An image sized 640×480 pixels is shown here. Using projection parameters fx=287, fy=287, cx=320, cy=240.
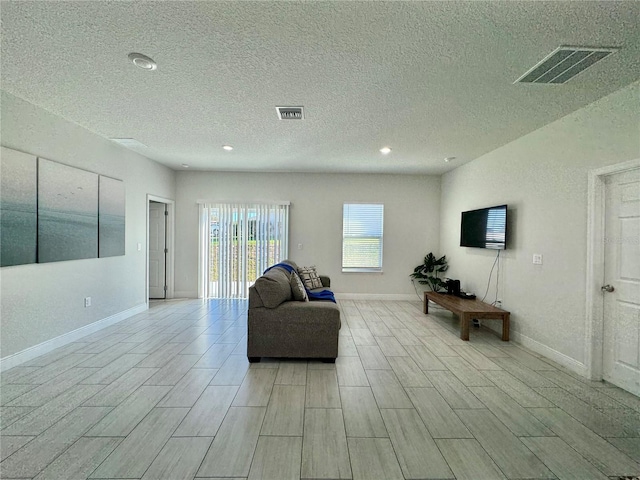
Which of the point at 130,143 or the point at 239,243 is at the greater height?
the point at 130,143

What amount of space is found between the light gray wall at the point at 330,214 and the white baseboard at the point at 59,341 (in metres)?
1.84

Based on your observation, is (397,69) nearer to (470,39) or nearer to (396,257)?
(470,39)

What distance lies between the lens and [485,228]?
14.4 feet

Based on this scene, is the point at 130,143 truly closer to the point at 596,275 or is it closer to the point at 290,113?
the point at 290,113

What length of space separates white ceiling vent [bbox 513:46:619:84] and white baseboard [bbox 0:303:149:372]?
5363 millimetres

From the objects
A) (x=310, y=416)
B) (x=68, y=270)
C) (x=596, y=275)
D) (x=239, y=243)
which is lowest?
(x=310, y=416)

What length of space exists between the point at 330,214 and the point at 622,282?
14.7 ft

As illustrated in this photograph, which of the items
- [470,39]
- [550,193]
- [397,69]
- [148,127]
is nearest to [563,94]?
[550,193]

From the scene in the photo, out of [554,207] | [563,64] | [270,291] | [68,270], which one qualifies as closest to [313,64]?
[563,64]

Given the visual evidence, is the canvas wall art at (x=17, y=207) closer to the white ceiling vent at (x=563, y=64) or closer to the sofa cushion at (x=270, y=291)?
the sofa cushion at (x=270, y=291)

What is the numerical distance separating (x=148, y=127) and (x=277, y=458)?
3.83 meters

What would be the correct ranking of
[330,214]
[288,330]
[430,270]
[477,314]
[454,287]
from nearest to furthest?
1. [288,330]
2. [477,314]
3. [454,287]
4. [430,270]
5. [330,214]

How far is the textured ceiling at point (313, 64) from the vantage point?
1.72 meters

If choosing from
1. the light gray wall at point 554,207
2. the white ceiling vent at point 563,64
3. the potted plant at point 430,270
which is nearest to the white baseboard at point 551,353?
the light gray wall at point 554,207
